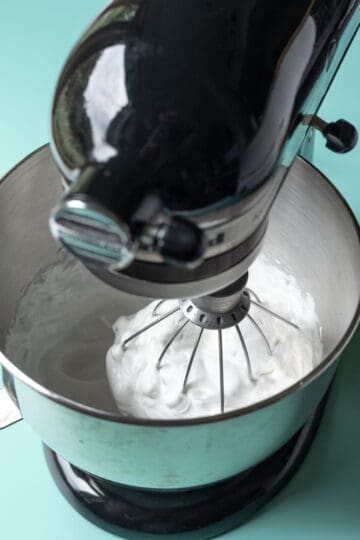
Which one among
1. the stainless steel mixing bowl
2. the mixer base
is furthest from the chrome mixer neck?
the mixer base

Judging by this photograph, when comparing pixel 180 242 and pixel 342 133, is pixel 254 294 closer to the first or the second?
pixel 342 133

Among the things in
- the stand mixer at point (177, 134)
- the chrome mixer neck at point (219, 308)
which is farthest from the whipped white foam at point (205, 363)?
the stand mixer at point (177, 134)

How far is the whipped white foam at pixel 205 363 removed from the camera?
0.70 m

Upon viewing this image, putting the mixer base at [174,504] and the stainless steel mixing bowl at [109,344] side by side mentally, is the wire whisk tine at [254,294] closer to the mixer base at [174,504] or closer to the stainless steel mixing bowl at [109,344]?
the stainless steel mixing bowl at [109,344]

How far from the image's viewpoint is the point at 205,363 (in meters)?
0.73

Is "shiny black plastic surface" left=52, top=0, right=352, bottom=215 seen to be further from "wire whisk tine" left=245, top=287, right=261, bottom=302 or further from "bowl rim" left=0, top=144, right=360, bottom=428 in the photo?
"wire whisk tine" left=245, top=287, right=261, bottom=302

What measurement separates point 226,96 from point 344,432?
0.41 meters

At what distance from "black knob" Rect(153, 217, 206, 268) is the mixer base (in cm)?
35

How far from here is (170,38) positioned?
1.39 feet

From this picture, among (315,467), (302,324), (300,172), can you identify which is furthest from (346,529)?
(300,172)

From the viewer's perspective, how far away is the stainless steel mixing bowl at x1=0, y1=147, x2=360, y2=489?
52 centimetres

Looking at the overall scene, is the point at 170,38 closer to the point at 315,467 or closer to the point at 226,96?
the point at 226,96

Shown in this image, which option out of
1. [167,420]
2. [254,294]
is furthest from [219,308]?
[254,294]

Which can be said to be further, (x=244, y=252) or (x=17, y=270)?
(x=17, y=270)
